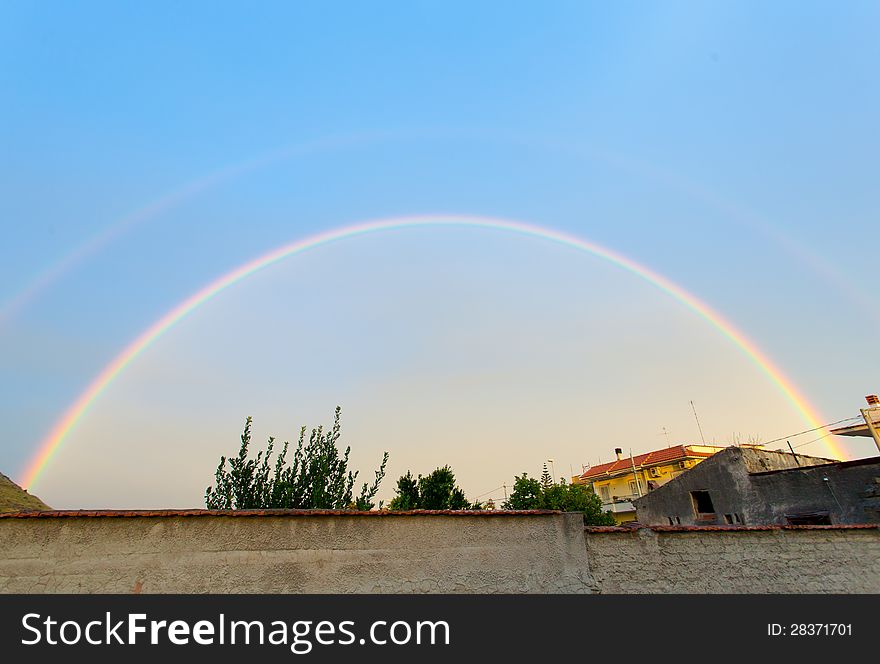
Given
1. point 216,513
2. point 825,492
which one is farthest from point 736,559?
point 825,492

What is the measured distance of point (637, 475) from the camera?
160 feet

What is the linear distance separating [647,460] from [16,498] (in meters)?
49.3

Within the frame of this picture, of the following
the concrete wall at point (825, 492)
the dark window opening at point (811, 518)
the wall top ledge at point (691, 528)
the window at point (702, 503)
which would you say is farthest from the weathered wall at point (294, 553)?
the window at point (702, 503)

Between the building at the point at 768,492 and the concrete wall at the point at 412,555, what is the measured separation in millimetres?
9518

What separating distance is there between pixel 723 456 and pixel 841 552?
13332 millimetres

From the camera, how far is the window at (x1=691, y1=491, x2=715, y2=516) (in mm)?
21081

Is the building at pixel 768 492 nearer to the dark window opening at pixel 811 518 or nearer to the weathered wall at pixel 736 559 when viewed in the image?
the dark window opening at pixel 811 518

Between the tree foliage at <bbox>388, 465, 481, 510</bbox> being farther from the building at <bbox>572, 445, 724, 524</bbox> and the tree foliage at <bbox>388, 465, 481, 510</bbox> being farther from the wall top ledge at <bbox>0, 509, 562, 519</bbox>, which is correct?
the building at <bbox>572, 445, 724, 524</bbox>

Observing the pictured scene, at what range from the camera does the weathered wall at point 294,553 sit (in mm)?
5441

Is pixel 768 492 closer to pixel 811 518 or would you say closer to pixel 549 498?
pixel 811 518
